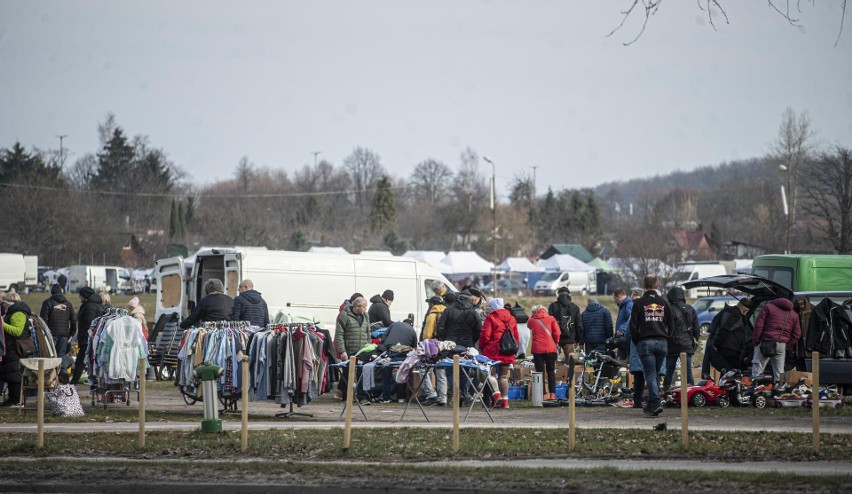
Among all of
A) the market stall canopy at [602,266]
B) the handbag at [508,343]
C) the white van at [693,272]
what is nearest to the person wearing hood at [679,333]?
the handbag at [508,343]

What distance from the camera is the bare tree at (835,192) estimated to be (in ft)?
178

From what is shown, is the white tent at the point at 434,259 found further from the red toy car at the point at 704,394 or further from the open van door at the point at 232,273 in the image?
the red toy car at the point at 704,394

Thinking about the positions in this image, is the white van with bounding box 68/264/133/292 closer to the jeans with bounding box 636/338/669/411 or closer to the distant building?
the distant building

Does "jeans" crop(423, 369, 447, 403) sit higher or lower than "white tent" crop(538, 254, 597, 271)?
lower

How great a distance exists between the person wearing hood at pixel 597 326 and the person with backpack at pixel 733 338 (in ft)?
7.53

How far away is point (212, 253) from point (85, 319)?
355 centimetres

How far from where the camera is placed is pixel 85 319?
2105cm

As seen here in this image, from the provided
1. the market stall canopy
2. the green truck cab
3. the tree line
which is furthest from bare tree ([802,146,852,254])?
the green truck cab

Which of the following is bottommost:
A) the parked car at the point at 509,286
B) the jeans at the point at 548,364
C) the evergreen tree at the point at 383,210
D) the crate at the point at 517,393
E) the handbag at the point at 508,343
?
the crate at the point at 517,393

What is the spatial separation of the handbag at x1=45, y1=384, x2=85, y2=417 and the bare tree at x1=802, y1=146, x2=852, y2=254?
44.8 m

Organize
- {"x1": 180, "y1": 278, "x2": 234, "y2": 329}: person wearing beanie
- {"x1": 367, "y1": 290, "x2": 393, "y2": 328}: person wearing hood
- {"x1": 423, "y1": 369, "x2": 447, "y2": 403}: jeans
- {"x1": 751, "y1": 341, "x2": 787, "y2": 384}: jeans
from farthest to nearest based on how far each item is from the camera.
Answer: {"x1": 367, "y1": 290, "x2": 393, "y2": 328}: person wearing hood → {"x1": 423, "y1": 369, "x2": 447, "y2": 403}: jeans → {"x1": 751, "y1": 341, "x2": 787, "y2": 384}: jeans → {"x1": 180, "y1": 278, "x2": 234, "y2": 329}: person wearing beanie

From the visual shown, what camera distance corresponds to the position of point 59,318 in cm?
2134

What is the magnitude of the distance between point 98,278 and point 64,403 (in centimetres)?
5205

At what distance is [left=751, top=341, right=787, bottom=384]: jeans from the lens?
57.2ft
